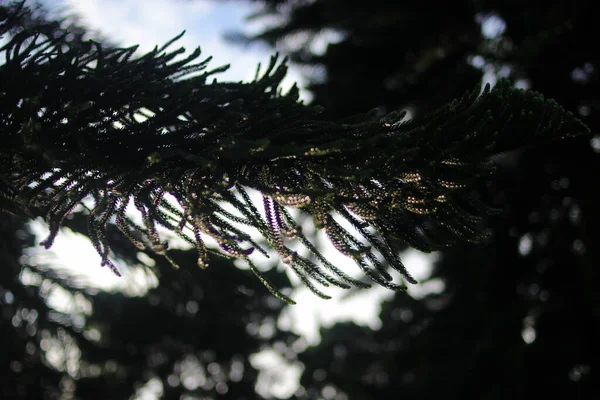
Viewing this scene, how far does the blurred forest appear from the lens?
2750mm

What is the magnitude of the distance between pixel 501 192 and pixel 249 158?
145 inches

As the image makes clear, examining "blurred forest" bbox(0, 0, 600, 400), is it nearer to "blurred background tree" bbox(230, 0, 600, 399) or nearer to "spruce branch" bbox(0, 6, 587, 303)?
"blurred background tree" bbox(230, 0, 600, 399)

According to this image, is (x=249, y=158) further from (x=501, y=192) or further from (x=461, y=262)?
(x=461, y=262)

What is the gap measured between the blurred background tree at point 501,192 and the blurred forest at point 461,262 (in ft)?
0.04

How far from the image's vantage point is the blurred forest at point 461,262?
9.02 feet

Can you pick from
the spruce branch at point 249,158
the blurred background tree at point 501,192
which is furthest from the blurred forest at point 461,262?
the spruce branch at point 249,158

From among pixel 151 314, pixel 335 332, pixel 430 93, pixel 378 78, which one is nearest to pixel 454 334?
pixel 430 93

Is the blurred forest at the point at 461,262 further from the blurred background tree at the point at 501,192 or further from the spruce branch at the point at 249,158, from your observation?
the spruce branch at the point at 249,158

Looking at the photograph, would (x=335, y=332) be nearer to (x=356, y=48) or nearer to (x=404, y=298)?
(x=404, y=298)

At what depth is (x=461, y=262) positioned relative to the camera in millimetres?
4719

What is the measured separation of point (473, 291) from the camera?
4281 mm

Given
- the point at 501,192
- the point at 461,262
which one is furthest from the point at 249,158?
the point at 461,262

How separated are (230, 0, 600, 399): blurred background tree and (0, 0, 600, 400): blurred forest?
0.01 m

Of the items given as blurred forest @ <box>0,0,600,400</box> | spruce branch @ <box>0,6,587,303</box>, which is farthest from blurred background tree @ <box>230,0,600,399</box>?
spruce branch @ <box>0,6,587,303</box>
